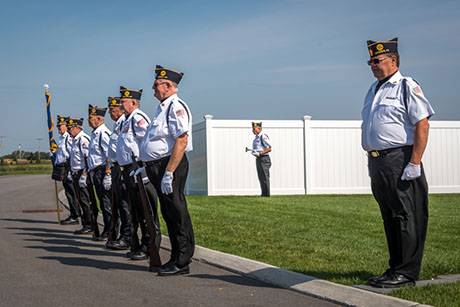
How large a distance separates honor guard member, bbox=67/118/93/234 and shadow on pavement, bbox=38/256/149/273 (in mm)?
3711

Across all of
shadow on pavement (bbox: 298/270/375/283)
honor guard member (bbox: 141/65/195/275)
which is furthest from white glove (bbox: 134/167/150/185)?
shadow on pavement (bbox: 298/270/375/283)

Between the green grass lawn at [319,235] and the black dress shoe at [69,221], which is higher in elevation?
the green grass lawn at [319,235]

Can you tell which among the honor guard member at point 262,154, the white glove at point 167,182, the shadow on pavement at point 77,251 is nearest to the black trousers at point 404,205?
the white glove at point 167,182

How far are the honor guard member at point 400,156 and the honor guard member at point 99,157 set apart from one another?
21.1ft

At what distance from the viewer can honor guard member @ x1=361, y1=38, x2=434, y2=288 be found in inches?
273

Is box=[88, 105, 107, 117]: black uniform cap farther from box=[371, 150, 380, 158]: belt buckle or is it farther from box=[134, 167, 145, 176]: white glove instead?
box=[371, 150, 380, 158]: belt buckle

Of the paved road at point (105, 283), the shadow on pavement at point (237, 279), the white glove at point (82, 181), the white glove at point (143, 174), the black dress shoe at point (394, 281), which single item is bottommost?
the paved road at point (105, 283)

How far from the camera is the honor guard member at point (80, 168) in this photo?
14.1m

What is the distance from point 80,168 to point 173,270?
Answer: 642 centimetres

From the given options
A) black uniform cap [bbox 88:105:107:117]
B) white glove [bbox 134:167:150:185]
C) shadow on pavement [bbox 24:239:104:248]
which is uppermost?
black uniform cap [bbox 88:105:107:117]

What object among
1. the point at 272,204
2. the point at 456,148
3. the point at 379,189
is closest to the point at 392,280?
the point at 379,189

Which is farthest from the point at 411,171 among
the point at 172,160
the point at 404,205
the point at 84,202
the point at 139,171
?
the point at 84,202

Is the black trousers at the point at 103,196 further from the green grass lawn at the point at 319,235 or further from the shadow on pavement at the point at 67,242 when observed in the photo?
the green grass lawn at the point at 319,235

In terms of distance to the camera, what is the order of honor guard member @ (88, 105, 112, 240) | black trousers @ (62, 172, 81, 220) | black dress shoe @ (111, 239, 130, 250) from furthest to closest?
black trousers @ (62, 172, 81, 220) → honor guard member @ (88, 105, 112, 240) → black dress shoe @ (111, 239, 130, 250)
